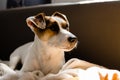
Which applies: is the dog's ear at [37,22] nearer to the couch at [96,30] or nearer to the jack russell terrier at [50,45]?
the jack russell terrier at [50,45]

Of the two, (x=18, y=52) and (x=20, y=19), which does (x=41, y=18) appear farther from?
(x=20, y=19)

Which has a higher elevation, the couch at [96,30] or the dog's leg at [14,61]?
the couch at [96,30]

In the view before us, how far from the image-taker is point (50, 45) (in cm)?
120

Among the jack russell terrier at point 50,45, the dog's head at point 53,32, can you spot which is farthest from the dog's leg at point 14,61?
the dog's head at point 53,32

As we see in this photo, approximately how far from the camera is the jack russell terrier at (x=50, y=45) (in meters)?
1.16

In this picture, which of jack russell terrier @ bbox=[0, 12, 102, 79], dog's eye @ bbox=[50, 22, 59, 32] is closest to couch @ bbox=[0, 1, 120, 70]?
jack russell terrier @ bbox=[0, 12, 102, 79]

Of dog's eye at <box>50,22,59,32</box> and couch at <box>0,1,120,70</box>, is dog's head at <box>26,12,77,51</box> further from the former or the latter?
couch at <box>0,1,120,70</box>

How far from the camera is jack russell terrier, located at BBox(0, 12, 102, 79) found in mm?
1161

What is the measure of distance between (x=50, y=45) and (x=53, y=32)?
2.4 inches

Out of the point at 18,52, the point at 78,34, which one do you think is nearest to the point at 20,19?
the point at 18,52

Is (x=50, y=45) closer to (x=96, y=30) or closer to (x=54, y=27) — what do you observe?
(x=54, y=27)

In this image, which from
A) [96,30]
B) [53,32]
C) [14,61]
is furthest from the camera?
[14,61]

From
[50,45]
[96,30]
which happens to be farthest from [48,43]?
[96,30]

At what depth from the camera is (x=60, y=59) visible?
1275mm
